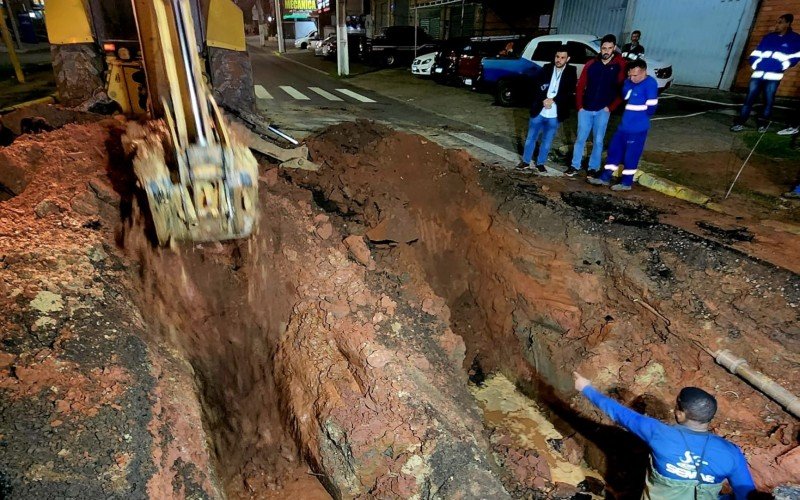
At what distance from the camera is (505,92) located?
1248 cm

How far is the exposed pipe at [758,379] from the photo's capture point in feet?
12.4

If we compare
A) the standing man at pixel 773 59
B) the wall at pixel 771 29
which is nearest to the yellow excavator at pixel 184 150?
the standing man at pixel 773 59

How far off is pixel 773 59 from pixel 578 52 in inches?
168

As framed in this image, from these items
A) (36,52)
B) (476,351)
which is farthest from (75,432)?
(36,52)

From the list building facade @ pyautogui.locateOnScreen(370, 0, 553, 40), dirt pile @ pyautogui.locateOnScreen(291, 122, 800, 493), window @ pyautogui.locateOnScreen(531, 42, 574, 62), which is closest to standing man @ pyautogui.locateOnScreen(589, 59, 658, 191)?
dirt pile @ pyautogui.locateOnScreen(291, 122, 800, 493)

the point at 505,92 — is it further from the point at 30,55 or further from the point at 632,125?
the point at 30,55

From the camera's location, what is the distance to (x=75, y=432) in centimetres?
288

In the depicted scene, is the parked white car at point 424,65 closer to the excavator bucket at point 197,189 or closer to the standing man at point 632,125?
the standing man at point 632,125

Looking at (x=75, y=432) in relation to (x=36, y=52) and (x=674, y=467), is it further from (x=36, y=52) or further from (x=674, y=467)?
(x=36, y=52)

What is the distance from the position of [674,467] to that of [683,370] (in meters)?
1.81

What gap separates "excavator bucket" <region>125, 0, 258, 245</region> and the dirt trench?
3.95 ft

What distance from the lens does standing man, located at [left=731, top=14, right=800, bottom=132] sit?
7766 mm

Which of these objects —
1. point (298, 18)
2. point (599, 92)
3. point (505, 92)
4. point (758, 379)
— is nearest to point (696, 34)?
point (505, 92)

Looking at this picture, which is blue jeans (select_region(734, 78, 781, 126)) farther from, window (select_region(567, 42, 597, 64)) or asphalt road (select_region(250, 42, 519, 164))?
asphalt road (select_region(250, 42, 519, 164))
